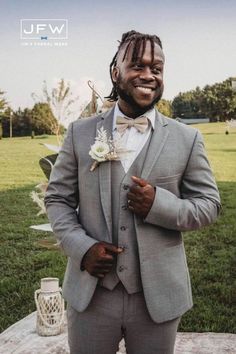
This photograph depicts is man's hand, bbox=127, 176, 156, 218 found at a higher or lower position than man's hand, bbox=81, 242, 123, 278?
higher

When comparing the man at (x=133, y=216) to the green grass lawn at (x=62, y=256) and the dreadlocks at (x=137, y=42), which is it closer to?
the dreadlocks at (x=137, y=42)

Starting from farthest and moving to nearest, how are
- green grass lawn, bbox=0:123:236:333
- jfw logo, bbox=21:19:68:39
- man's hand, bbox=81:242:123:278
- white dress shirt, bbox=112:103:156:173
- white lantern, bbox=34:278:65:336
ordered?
green grass lawn, bbox=0:123:236:333 → jfw logo, bbox=21:19:68:39 → white lantern, bbox=34:278:65:336 → white dress shirt, bbox=112:103:156:173 → man's hand, bbox=81:242:123:278

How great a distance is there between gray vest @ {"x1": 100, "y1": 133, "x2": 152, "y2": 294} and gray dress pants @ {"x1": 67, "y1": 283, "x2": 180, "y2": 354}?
0.02m

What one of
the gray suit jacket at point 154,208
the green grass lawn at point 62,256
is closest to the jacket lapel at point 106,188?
the gray suit jacket at point 154,208

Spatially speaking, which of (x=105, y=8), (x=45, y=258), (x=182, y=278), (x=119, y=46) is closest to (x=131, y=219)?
(x=182, y=278)

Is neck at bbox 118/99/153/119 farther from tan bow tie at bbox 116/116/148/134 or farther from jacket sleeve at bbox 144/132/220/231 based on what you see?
jacket sleeve at bbox 144/132/220/231

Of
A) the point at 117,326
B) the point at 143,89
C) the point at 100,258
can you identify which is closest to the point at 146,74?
the point at 143,89

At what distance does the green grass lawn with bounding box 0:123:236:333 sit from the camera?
3.73 m

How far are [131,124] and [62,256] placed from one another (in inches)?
150

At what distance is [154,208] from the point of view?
135 cm

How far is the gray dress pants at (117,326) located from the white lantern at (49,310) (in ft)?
4.42

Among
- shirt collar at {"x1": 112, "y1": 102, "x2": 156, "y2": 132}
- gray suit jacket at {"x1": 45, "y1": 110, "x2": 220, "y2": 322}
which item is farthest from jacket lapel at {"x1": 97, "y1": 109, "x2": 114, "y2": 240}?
shirt collar at {"x1": 112, "y1": 102, "x2": 156, "y2": 132}

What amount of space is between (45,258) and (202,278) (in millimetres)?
1394

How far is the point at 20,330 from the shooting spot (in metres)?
2.87
